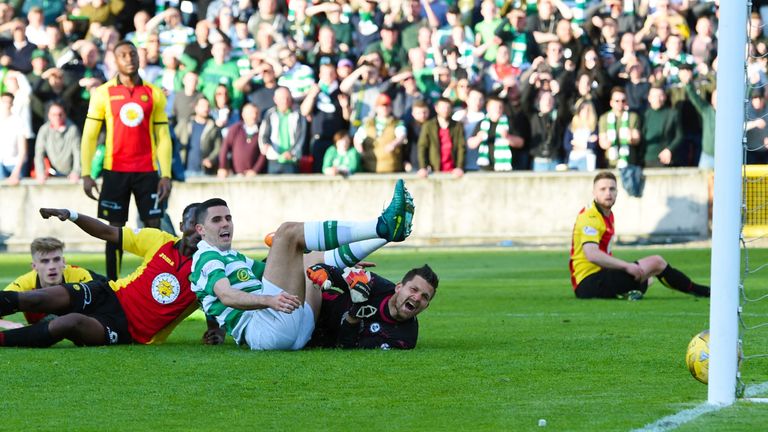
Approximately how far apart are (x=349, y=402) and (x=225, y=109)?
1669cm

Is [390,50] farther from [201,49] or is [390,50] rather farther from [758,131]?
[758,131]

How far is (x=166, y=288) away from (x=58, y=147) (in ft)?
46.9

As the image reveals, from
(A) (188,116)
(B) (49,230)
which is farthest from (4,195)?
(A) (188,116)

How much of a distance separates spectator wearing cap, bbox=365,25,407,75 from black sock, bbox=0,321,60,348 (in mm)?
13756

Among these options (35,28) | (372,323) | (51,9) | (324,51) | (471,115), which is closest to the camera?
(372,323)

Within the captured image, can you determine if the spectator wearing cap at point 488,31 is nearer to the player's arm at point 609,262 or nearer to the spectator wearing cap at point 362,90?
the spectator wearing cap at point 362,90

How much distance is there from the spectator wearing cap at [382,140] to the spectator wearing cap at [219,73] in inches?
88.2

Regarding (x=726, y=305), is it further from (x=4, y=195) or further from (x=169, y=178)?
(x=4, y=195)

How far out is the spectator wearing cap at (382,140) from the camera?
901 inches

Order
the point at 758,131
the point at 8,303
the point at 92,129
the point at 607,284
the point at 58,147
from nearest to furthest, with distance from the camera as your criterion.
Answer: the point at 8,303 < the point at 92,129 < the point at 607,284 < the point at 758,131 < the point at 58,147

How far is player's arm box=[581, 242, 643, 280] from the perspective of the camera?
1456 centimetres

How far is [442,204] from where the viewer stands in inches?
909


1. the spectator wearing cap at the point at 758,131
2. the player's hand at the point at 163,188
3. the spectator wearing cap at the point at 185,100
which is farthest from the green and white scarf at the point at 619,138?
the player's hand at the point at 163,188

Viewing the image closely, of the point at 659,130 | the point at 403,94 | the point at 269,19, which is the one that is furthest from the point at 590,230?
the point at 269,19
